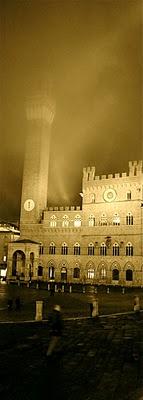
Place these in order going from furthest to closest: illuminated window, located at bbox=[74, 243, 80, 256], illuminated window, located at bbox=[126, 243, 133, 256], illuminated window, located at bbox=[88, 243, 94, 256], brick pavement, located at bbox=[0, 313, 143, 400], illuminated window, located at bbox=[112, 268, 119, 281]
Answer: illuminated window, located at bbox=[74, 243, 80, 256]
illuminated window, located at bbox=[88, 243, 94, 256]
illuminated window, located at bbox=[112, 268, 119, 281]
illuminated window, located at bbox=[126, 243, 133, 256]
brick pavement, located at bbox=[0, 313, 143, 400]

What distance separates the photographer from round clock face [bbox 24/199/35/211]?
5966 centimetres

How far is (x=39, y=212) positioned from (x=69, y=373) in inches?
2032

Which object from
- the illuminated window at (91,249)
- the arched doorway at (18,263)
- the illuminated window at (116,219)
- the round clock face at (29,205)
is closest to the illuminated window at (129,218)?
the illuminated window at (116,219)

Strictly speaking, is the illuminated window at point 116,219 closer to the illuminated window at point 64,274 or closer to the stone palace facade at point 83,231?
the stone palace facade at point 83,231

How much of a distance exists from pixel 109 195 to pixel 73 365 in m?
44.3

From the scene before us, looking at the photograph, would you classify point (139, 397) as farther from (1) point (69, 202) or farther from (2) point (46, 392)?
(1) point (69, 202)

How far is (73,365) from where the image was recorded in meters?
8.71

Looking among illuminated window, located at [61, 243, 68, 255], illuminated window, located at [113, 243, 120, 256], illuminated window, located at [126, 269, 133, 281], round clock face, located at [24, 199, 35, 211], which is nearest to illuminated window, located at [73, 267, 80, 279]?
illuminated window, located at [61, 243, 68, 255]

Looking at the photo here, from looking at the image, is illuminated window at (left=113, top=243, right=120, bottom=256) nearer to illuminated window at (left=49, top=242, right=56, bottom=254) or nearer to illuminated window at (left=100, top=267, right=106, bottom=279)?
illuminated window at (left=100, top=267, right=106, bottom=279)

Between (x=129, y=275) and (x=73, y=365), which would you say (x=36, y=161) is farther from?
(x=73, y=365)

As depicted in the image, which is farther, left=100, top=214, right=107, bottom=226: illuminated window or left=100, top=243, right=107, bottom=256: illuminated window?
left=100, top=214, right=107, bottom=226: illuminated window

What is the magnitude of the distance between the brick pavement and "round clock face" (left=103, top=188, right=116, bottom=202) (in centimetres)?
3816

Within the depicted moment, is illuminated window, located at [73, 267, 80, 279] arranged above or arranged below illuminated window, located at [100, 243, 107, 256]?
below

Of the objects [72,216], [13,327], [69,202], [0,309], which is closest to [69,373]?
[13,327]
